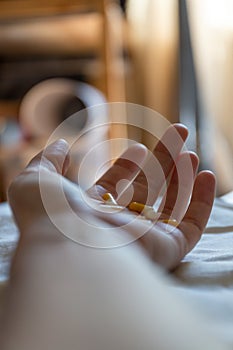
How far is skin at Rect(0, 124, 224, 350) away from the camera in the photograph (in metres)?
0.33

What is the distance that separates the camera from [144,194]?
0.65 m

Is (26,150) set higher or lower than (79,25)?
lower

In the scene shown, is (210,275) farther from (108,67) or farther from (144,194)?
(108,67)

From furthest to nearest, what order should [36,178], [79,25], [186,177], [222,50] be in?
1. [79,25]
2. [222,50]
3. [186,177]
4. [36,178]

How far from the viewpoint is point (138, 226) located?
49cm

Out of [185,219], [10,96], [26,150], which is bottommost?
[26,150]

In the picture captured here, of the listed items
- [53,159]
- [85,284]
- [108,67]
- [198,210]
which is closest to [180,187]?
[198,210]

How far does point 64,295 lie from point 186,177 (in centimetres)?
30

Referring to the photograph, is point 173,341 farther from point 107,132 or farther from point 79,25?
point 79,25

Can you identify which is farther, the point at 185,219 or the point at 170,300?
the point at 185,219

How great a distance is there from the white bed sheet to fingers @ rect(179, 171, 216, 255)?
3cm

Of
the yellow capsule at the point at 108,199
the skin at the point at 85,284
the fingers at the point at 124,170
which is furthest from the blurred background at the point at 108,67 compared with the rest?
the skin at the point at 85,284

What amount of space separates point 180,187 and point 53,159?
0.17 meters

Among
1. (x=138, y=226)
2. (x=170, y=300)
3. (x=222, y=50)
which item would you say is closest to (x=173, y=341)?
(x=170, y=300)
